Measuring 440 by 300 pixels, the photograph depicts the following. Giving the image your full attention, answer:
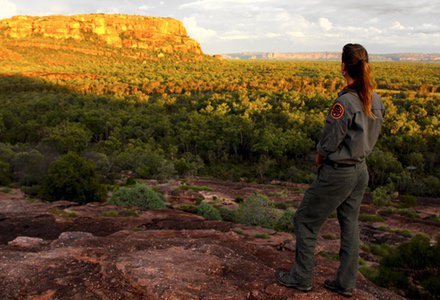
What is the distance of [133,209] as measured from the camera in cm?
1041

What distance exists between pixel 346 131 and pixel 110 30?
168631mm

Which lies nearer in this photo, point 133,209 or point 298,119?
point 133,209

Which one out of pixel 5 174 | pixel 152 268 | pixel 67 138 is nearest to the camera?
pixel 152 268

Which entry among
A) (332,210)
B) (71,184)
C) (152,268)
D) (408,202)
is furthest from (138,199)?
(408,202)

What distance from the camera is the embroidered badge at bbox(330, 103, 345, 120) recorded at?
3377 mm

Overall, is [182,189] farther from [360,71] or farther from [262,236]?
[360,71]

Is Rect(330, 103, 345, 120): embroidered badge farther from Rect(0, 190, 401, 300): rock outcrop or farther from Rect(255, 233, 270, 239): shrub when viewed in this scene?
Rect(255, 233, 270, 239): shrub

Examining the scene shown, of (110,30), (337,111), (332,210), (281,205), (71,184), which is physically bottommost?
(281,205)

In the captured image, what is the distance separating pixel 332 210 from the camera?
12.0 feet

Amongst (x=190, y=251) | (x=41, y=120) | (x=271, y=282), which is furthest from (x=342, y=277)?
(x=41, y=120)

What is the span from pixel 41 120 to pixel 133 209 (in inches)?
1708

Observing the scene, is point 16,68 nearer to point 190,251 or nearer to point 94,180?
point 94,180

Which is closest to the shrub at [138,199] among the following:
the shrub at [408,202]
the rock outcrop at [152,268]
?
the rock outcrop at [152,268]

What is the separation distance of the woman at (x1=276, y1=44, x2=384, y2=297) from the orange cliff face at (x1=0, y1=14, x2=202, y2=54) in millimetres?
154668
